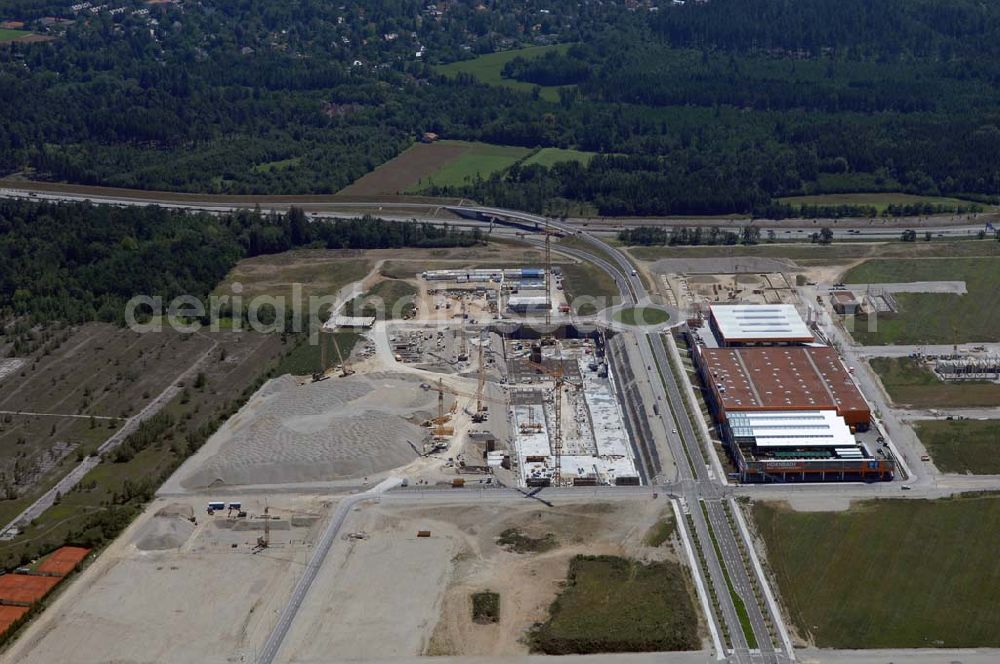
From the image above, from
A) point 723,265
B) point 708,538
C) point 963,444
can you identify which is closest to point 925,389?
point 963,444

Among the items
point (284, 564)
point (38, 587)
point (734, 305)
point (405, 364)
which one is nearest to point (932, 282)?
point (734, 305)

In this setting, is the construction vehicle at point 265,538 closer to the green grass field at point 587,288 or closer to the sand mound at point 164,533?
the sand mound at point 164,533

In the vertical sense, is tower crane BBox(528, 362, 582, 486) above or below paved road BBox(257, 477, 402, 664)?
above

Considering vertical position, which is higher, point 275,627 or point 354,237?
point 354,237

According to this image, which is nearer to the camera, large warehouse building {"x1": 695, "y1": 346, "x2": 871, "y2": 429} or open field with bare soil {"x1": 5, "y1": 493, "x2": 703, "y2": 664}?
open field with bare soil {"x1": 5, "y1": 493, "x2": 703, "y2": 664}

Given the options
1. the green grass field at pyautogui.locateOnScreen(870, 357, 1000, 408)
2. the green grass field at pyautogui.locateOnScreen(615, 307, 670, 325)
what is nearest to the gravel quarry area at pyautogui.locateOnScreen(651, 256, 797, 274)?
the green grass field at pyautogui.locateOnScreen(615, 307, 670, 325)

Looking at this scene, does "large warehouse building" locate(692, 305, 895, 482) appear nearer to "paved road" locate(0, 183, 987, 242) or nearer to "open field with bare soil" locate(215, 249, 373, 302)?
"paved road" locate(0, 183, 987, 242)

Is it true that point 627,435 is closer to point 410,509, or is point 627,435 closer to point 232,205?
point 410,509

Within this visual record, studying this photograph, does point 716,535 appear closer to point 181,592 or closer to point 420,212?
point 181,592
